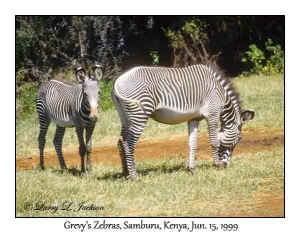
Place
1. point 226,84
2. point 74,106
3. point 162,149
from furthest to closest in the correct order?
point 162,149 < point 226,84 < point 74,106

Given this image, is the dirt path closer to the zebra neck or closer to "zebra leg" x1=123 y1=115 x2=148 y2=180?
the zebra neck

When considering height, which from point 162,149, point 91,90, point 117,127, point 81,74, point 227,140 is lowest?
point 162,149

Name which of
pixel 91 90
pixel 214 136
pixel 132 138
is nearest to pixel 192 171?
pixel 214 136

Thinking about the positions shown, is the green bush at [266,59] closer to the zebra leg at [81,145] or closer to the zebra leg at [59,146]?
the zebra leg at [59,146]

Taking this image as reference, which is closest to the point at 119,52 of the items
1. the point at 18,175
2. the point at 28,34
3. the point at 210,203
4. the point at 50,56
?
the point at 50,56

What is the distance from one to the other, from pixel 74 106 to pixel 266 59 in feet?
43.7

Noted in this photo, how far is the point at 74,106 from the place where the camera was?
418 inches

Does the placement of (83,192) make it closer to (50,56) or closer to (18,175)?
(18,175)

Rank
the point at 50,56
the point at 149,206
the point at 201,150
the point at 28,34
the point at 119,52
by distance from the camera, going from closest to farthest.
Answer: the point at 149,206
the point at 201,150
the point at 28,34
the point at 50,56
the point at 119,52

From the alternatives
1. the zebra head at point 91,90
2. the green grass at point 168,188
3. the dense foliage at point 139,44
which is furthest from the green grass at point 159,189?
the dense foliage at point 139,44

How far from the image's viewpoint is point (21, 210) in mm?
8742

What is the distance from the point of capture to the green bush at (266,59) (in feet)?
70.2

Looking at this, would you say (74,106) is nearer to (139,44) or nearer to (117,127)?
(117,127)

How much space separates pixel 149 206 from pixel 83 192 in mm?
1165
